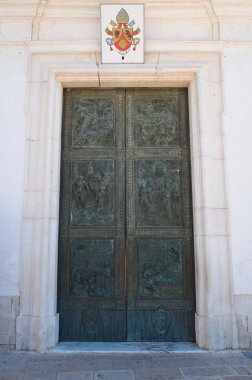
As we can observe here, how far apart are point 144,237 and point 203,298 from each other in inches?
46.6

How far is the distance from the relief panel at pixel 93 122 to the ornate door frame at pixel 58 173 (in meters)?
0.29

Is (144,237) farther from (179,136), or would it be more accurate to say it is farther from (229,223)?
(179,136)

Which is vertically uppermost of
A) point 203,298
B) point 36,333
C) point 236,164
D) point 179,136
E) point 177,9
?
point 177,9

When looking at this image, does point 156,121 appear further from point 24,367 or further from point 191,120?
point 24,367

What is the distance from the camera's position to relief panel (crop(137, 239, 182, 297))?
4.90m

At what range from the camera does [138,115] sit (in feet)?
17.6

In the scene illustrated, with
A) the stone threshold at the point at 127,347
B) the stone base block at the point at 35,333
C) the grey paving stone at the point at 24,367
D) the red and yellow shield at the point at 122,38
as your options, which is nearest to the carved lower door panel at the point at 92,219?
the stone threshold at the point at 127,347

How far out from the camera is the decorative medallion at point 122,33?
5062 millimetres

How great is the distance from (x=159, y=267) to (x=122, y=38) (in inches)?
139

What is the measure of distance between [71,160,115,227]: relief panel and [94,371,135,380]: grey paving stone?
2009 millimetres

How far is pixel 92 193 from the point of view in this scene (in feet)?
16.8

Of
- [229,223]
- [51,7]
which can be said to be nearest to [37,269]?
[229,223]

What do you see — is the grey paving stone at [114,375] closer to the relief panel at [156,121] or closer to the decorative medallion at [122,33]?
the relief panel at [156,121]

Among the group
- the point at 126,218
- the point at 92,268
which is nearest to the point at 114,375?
the point at 92,268
